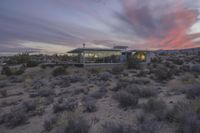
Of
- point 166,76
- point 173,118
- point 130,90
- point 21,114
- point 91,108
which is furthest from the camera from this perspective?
point 166,76

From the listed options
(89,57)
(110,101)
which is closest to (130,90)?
(110,101)

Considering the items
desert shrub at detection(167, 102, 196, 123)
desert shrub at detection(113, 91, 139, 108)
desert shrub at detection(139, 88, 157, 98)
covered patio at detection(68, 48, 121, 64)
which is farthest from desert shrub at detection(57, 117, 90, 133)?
covered patio at detection(68, 48, 121, 64)

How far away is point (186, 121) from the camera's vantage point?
4.18 m

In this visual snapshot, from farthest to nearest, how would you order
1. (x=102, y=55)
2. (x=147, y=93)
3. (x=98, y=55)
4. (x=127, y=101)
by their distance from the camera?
(x=102, y=55)
(x=98, y=55)
(x=147, y=93)
(x=127, y=101)

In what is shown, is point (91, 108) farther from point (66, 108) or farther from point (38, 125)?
point (38, 125)

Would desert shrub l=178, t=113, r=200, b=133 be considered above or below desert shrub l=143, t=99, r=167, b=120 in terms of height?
above

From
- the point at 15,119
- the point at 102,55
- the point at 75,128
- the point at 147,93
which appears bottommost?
the point at 15,119

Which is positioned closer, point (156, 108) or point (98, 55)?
point (156, 108)

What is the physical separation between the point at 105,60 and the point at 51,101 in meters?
24.4

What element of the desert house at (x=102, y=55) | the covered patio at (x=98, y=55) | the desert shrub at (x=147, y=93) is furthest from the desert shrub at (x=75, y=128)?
the covered patio at (x=98, y=55)

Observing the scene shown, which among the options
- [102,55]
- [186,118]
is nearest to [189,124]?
[186,118]

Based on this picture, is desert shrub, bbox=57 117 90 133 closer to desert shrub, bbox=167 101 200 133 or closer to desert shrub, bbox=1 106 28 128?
desert shrub, bbox=1 106 28 128

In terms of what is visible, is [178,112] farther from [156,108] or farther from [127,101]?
[127,101]

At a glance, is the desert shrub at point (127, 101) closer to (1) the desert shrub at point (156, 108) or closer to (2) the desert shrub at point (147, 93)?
(1) the desert shrub at point (156, 108)
